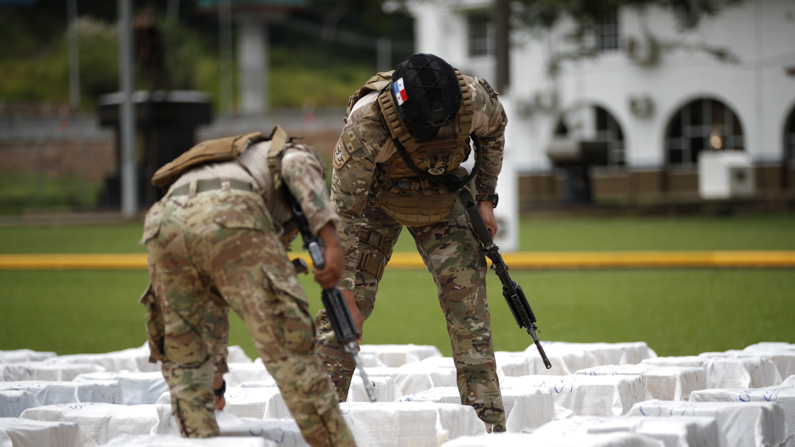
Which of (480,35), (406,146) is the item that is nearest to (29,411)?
(406,146)

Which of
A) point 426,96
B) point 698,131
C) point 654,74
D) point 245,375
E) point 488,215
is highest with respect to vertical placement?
point 654,74

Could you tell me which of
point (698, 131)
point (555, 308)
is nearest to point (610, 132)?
point (698, 131)

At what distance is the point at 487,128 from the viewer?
4.49 meters

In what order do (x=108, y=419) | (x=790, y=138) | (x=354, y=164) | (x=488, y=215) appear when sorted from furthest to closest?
(x=790, y=138), (x=488, y=215), (x=354, y=164), (x=108, y=419)

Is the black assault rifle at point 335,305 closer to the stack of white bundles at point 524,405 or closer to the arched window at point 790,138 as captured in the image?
the stack of white bundles at point 524,405

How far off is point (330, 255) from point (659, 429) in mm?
1398

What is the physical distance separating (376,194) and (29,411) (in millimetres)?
1930

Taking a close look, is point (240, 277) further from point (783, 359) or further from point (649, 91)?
point (649, 91)

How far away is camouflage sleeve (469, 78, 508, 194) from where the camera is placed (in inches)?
171

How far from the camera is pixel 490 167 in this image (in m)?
4.69

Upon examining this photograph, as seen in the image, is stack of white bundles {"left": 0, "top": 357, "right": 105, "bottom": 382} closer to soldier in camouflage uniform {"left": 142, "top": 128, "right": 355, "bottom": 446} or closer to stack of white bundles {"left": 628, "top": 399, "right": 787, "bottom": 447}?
soldier in camouflage uniform {"left": 142, "top": 128, "right": 355, "bottom": 446}

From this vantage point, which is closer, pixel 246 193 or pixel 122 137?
pixel 246 193

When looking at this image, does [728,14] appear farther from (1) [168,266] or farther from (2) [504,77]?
(1) [168,266]

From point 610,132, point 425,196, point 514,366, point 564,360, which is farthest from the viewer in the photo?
point 610,132
